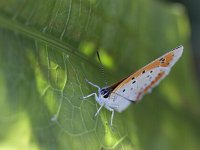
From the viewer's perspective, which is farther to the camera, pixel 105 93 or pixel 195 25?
pixel 195 25

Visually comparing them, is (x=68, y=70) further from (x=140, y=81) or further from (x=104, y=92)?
(x=140, y=81)

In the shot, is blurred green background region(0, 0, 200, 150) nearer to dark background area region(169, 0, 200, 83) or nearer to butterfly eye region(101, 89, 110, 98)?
butterfly eye region(101, 89, 110, 98)

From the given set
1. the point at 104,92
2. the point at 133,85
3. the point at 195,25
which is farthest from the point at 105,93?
the point at 195,25

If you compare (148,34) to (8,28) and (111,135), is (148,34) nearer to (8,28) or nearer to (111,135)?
(111,135)

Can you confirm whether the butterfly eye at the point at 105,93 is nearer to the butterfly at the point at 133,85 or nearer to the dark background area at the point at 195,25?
the butterfly at the point at 133,85

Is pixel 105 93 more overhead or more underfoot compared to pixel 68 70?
more underfoot

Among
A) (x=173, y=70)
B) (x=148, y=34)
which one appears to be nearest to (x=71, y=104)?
(x=148, y=34)
